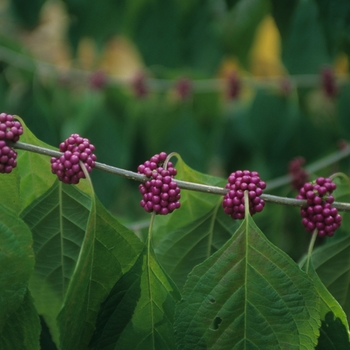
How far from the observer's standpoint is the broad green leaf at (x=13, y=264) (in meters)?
0.70

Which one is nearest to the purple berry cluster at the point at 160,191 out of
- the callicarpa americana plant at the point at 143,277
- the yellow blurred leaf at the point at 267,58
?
the callicarpa americana plant at the point at 143,277

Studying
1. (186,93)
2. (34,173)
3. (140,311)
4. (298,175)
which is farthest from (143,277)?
(186,93)

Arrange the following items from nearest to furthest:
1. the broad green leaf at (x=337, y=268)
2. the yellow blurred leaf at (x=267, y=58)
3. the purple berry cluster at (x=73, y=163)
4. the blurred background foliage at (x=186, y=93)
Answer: the purple berry cluster at (x=73, y=163)
the broad green leaf at (x=337, y=268)
the blurred background foliage at (x=186, y=93)
the yellow blurred leaf at (x=267, y=58)

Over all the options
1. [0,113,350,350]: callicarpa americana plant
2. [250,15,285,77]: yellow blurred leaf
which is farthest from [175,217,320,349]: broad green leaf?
[250,15,285,77]: yellow blurred leaf

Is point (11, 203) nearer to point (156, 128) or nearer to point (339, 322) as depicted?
point (339, 322)

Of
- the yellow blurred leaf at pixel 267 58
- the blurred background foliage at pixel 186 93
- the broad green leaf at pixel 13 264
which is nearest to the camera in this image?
the broad green leaf at pixel 13 264

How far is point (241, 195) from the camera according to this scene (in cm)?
84

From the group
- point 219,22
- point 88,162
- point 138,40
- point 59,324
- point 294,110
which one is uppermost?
point 219,22

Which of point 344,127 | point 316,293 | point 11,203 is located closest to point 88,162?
point 11,203

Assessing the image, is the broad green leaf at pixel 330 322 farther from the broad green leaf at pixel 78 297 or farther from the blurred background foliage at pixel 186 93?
the blurred background foliage at pixel 186 93

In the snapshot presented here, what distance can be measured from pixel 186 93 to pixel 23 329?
1.51 m

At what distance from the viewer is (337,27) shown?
112 cm

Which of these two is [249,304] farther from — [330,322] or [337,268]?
[337,268]

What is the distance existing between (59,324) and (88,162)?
24 centimetres
